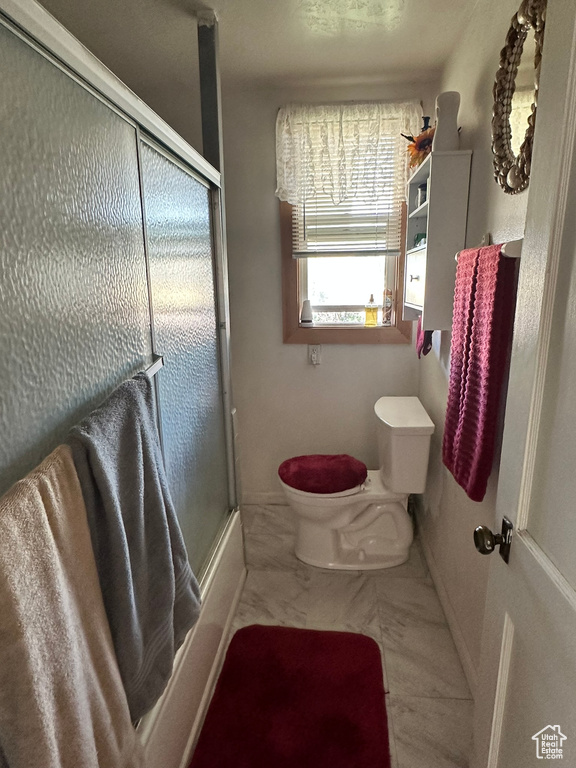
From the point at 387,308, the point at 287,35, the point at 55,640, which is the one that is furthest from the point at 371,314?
the point at 55,640

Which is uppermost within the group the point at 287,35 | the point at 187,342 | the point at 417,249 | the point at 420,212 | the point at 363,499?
the point at 287,35

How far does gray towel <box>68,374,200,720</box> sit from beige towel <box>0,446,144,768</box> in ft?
0.11

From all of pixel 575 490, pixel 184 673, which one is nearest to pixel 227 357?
pixel 184 673

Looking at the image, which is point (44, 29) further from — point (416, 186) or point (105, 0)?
point (416, 186)

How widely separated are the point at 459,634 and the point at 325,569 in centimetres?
67

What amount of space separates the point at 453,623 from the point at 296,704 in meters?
0.67

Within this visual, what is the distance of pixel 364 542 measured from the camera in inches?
85.8

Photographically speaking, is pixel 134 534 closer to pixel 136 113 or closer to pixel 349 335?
pixel 136 113

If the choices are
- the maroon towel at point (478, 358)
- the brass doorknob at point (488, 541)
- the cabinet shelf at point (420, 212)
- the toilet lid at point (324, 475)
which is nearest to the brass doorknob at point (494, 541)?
the brass doorknob at point (488, 541)

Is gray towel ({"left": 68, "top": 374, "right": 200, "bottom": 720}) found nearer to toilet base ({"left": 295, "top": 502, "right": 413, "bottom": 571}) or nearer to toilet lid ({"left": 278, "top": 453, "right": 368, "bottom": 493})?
toilet lid ({"left": 278, "top": 453, "right": 368, "bottom": 493})

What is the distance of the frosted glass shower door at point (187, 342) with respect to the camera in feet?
3.91

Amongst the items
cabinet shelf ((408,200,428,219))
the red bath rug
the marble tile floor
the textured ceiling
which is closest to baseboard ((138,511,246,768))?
the red bath rug

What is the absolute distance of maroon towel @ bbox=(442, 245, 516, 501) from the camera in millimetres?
1176

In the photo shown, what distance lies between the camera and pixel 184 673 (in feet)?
4.23
